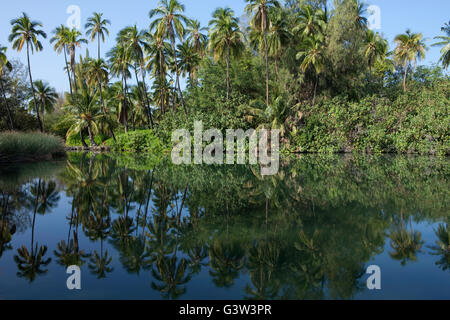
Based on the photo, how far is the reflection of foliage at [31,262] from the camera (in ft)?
12.8

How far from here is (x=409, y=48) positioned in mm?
38750

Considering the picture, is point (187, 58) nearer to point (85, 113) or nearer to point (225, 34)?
point (225, 34)

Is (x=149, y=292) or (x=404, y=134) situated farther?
(x=404, y=134)

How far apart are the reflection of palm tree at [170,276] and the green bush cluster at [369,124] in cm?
2709

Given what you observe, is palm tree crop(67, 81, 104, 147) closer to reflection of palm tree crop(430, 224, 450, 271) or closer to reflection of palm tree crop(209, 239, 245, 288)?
reflection of palm tree crop(209, 239, 245, 288)

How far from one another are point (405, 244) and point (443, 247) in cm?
47

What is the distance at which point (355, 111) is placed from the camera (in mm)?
29812

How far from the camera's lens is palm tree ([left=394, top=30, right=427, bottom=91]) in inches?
1518

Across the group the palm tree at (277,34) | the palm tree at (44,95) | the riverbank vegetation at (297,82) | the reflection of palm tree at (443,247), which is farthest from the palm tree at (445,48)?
the palm tree at (44,95)

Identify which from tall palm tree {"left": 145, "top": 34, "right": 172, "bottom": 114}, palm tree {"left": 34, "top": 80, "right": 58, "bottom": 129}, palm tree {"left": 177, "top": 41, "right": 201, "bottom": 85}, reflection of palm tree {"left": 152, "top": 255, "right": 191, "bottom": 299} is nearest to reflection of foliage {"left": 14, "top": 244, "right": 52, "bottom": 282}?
reflection of palm tree {"left": 152, "top": 255, "right": 191, "bottom": 299}

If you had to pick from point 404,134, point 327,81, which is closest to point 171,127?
point 327,81

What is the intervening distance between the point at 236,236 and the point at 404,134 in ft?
86.9

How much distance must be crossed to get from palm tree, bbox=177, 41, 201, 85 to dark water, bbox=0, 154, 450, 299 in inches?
1278
